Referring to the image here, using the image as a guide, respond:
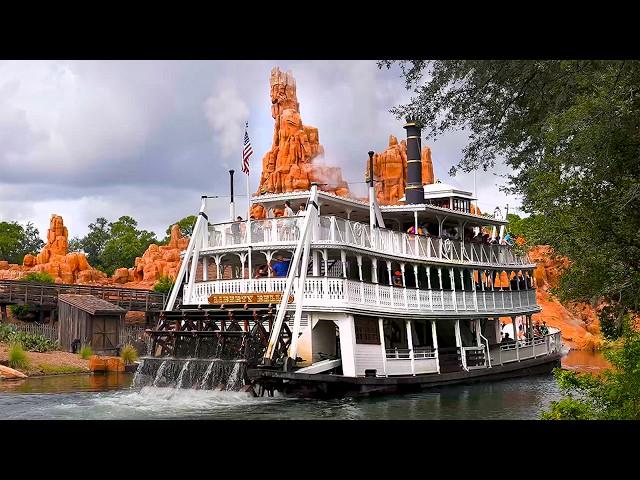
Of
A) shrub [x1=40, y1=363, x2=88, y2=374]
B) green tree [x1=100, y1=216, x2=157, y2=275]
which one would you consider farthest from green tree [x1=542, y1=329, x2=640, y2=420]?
green tree [x1=100, y1=216, x2=157, y2=275]

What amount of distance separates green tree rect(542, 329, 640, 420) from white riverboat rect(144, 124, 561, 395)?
290 inches

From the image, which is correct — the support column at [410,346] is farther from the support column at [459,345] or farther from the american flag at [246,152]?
the american flag at [246,152]

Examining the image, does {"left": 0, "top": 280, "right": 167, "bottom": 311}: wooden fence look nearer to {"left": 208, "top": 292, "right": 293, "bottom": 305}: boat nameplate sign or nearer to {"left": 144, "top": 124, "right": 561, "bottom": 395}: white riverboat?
{"left": 144, "top": 124, "right": 561, "bottom": 395}: white riverboat

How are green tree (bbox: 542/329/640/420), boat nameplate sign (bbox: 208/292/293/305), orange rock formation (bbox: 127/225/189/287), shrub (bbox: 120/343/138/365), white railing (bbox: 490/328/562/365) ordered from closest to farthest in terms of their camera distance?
1. green tree (bbox: 542/329/640/420)
2. boat nameplate sign (bbox: 208/292/293/305)
3. white railing (bbox: 490/328/562/365)
4. shrub (bbox: 120/343/138/365)
5. orange rock formation (bbox: 127/225/189/287)

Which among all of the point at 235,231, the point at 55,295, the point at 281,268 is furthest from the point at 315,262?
the point at 55,295

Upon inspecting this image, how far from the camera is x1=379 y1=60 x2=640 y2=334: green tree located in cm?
899

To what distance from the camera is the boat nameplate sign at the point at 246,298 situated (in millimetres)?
18078

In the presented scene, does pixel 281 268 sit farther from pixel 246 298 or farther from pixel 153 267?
pixel 153 267

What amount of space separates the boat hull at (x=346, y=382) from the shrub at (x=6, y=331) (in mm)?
14586

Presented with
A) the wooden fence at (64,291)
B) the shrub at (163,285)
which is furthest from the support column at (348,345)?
the shrub at (163,285)

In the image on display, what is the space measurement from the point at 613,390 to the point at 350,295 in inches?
368

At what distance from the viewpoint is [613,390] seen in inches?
357
